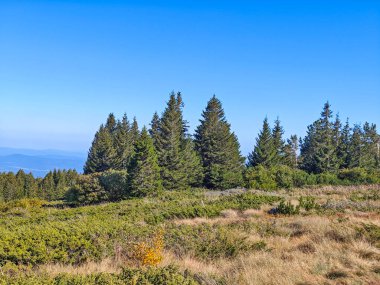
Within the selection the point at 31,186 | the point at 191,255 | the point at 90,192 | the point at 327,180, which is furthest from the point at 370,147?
the point at 31,186

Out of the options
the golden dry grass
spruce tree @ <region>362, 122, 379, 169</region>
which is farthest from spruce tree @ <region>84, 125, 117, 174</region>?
the golden dry grass

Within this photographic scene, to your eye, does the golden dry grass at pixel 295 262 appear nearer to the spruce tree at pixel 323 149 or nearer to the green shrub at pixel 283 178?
the green shrub at pixel 283 178

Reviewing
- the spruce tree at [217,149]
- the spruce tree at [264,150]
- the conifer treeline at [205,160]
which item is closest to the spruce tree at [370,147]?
the conifer treeline at [205,160]

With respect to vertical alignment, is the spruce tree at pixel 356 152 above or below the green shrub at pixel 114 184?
above

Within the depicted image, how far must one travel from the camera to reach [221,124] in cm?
4712

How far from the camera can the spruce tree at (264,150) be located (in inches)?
1758

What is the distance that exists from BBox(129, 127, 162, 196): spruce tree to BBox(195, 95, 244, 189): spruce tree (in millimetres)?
9441

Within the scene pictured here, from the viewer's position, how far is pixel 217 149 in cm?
4459

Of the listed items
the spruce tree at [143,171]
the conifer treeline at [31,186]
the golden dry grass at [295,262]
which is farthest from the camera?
the conifer treeline at [31,186]

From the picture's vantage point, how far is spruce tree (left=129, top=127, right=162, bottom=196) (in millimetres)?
32156

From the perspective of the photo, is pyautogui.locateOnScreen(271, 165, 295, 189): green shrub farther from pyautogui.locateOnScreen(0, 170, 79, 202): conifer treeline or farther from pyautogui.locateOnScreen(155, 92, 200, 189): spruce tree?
pyautogui.locateOnScreen(0, 170, 79, 202): conifer treeline

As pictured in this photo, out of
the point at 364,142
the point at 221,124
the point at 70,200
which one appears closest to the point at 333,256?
the point at 70,200

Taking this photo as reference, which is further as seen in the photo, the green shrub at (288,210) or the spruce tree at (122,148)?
the spruce tree at (122,148)

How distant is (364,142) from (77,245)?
51.1 metres
